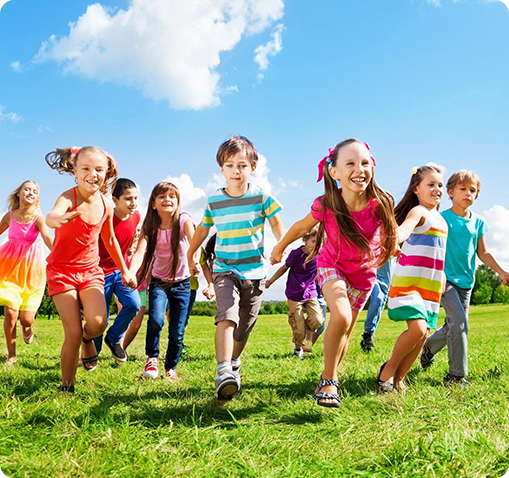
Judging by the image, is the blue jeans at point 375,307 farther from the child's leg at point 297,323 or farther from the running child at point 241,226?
the running child at point 241,226

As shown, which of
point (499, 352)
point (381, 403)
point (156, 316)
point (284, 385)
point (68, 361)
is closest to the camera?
point (381, 403)

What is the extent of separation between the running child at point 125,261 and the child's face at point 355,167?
10.3 ft

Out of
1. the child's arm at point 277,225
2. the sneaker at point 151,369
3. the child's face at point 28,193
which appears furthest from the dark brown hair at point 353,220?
the child's face at point 28,193

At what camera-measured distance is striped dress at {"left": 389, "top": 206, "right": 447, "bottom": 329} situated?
4.41 m

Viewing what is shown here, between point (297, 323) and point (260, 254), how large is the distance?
343cm

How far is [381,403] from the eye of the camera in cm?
373

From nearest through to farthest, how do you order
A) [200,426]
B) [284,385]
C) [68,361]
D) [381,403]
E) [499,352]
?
[200,426] → [381,403] → [68,361] → [284,385] → [499,352]

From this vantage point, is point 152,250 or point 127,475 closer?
point 127,475

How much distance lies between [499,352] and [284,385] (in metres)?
4.37

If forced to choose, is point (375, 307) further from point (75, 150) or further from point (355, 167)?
point (75, 150)

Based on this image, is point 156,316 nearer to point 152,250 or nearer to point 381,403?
point 152,250

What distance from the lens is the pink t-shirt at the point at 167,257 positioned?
552 centimetres

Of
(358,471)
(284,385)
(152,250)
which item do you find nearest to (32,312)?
(152,250)

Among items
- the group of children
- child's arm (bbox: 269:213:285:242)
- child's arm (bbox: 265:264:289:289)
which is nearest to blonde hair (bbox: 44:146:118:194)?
the group of children
